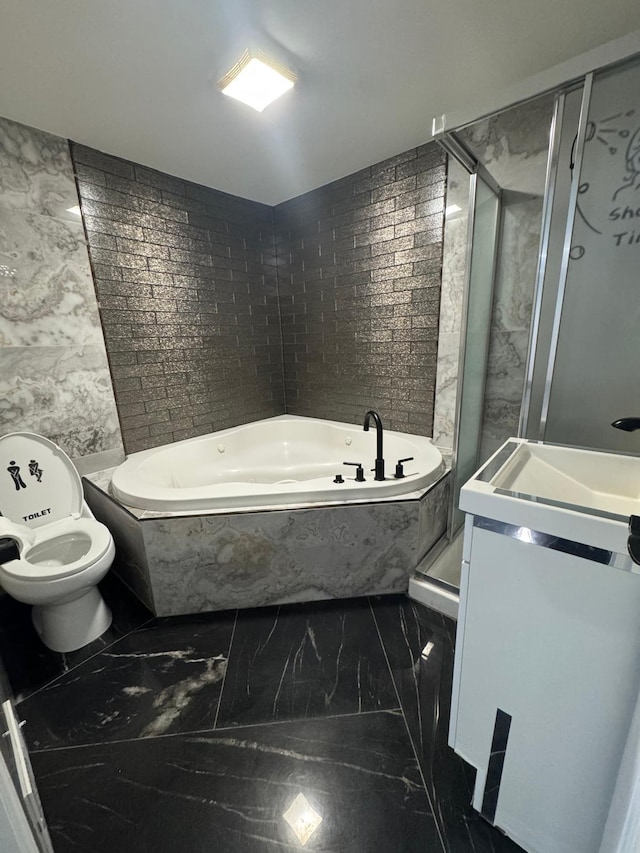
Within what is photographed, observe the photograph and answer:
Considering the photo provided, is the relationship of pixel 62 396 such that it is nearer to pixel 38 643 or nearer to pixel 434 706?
pixel 38 643

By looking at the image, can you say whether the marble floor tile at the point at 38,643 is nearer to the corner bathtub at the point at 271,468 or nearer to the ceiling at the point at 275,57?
the corner bathtub at the point at 271,468

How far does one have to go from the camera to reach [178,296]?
2.61 m

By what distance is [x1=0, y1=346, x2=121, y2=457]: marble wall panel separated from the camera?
1.93 m

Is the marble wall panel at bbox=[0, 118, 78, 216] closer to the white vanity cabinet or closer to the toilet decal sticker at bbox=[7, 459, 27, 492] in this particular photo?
the toilet decal sticker at bbox=[7, 459, 27, 492]

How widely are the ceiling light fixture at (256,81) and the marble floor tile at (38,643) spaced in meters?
2.55

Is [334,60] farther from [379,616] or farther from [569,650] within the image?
[379,616]

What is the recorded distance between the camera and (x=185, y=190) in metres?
2.57

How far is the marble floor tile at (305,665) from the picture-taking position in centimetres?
133

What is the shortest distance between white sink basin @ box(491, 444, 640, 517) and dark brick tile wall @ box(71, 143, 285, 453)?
236 cm

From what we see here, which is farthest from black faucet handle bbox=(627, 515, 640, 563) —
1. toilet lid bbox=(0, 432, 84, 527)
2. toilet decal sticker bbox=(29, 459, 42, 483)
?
toilet decal sticker bbox=(29, 459, 42, 483)

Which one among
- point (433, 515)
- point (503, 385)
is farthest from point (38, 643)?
point (503, 385)

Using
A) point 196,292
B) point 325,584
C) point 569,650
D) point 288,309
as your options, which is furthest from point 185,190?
point 569,650

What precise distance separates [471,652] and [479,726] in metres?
0.22

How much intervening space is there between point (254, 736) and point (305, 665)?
315 millimetres
